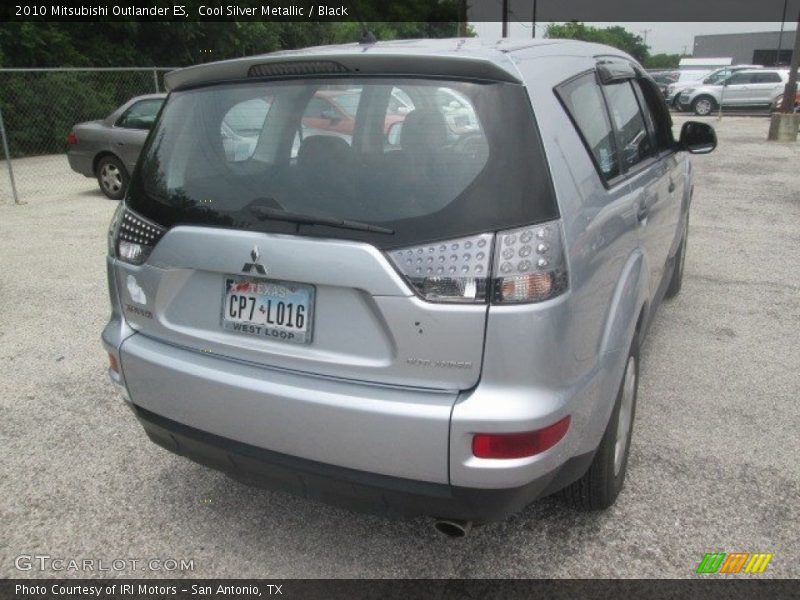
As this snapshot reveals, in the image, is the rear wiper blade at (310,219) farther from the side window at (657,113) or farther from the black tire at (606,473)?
the side window at (657,113)

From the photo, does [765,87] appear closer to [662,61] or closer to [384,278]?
[384,278]

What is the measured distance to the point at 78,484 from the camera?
302 centimetres

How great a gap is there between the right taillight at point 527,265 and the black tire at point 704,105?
1150 inches

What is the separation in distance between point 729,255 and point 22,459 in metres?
6.13

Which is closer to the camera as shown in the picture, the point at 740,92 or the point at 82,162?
the point at 82,162

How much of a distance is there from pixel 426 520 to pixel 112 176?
942 centimetres

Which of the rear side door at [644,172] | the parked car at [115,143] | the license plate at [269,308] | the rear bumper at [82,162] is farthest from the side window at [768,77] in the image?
the license plate at [269,308]

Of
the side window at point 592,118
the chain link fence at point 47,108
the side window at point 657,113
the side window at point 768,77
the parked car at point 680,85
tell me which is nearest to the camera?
the side window at point 592,118

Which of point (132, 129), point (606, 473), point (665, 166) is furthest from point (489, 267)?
point (132, 129)

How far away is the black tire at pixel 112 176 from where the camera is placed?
10398 millimetres

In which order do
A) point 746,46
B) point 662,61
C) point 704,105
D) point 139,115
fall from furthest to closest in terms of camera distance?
point 662,61 → point 746,46 → point 704,105 → point 139,115

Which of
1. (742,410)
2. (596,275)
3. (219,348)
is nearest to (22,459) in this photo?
(219,348)

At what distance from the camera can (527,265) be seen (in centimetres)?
190

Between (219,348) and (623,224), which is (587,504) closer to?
(623,224)
